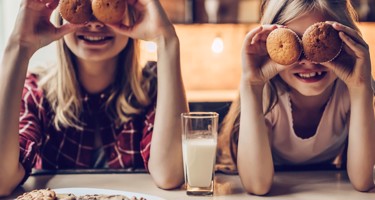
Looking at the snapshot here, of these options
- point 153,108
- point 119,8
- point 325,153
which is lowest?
point 325,153

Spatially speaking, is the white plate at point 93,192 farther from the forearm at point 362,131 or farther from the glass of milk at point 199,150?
the forearm at point 362,131

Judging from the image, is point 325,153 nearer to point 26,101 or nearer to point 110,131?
point 110,131

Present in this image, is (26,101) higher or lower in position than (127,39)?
→ lower

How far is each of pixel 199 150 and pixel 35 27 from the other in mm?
541

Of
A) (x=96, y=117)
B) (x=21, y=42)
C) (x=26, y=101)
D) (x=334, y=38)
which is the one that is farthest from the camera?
(x=96, y=117)

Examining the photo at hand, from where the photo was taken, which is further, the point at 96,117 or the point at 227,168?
the point at 96,117

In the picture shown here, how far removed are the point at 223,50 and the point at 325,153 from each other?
222 centimetres

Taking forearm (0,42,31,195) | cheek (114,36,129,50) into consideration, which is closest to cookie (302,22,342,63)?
cheek (114,36,129,50)

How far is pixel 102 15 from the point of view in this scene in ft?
3.79

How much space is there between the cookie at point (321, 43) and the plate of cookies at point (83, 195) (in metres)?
0.45

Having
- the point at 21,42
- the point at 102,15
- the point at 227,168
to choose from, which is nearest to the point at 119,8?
the point at 102,15

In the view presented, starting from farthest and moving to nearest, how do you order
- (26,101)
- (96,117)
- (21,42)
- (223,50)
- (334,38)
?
1. (223,50)
2. (96,117)
3. (26,101)
4. (21,42)
5. (334,38)

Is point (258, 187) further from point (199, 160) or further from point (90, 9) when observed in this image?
point (90, 9)

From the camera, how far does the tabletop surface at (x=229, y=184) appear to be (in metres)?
1.06
